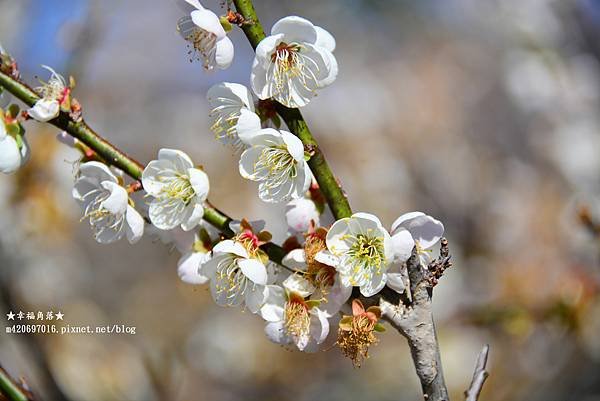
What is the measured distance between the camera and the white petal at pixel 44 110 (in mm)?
540

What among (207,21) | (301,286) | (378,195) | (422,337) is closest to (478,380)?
(422,337)

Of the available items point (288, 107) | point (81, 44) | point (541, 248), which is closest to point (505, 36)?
point (541, 248)

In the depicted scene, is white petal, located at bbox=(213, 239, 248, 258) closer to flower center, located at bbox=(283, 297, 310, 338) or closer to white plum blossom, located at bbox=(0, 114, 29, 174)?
flower center, located at bbox=(283, 297, 310, 338)

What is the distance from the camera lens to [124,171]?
1.94ft

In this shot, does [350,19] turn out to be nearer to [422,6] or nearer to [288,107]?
[422,6]

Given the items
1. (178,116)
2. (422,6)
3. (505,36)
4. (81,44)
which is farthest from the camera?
(422,6)

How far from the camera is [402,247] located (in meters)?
0.49

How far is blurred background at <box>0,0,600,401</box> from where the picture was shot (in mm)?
1543

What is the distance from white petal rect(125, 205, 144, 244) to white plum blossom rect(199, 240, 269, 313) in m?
0.07

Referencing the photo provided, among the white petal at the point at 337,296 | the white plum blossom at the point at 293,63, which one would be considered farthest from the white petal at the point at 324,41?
the white petal at the point at 337,296

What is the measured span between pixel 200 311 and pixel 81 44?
5.10ft

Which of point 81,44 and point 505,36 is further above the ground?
point 505,36

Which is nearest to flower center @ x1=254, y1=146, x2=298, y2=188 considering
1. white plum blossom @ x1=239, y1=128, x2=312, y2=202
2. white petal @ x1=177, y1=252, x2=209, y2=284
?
white plum blossom @ x1=239, y1=128, x2=312, y2=202

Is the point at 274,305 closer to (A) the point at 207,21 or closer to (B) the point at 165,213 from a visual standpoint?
(B) the point at 165,213
